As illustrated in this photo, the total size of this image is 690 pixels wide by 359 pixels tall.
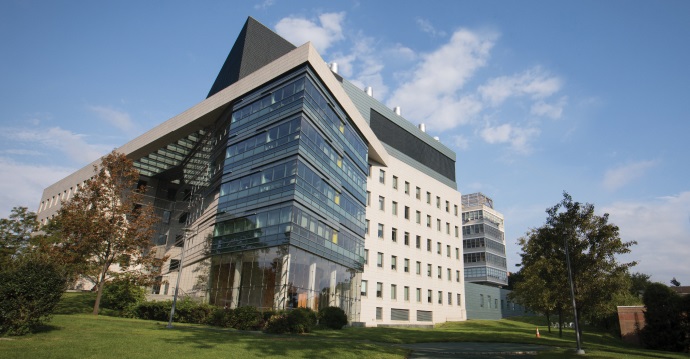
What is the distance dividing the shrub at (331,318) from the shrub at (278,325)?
673 centimetres

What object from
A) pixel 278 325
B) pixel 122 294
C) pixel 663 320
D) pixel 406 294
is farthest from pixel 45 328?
pixel 406 294

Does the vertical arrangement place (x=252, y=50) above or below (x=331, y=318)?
above

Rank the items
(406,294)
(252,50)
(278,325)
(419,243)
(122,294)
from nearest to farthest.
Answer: (278,325), (122,294), (252,50), (406,294), (419,243)

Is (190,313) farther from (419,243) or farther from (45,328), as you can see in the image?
(419,243)

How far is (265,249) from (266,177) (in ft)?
19.1

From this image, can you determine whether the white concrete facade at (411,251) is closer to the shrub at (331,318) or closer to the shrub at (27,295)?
the shrub at (331,318)

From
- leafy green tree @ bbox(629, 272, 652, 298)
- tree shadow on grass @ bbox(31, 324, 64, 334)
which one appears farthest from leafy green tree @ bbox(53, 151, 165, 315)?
leafy green tree @ bbox(629, 272, 652, 298)

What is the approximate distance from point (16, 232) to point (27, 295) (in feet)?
128

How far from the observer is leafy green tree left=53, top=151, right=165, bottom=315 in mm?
30672

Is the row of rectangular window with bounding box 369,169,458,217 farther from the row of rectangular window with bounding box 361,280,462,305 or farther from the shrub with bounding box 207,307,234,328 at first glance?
the shrub with bounding box 207,307,234,328

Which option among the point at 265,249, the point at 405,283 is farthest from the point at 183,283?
the point at 405,283

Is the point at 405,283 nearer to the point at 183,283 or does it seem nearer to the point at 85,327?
the point at 183,283

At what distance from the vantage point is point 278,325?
2531 cm

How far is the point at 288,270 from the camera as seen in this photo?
31.3m
